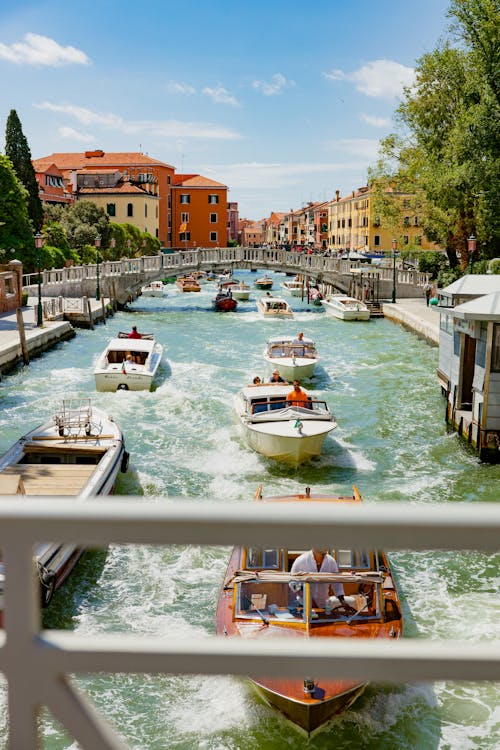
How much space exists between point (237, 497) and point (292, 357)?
10.5 meters

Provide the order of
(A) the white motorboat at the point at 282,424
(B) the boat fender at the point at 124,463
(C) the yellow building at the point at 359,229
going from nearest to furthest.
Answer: (B) the boat fender at the point at 124,463, (A) the white motorboat at the point at 282,424, (C) the yellow building at the point at 359,229

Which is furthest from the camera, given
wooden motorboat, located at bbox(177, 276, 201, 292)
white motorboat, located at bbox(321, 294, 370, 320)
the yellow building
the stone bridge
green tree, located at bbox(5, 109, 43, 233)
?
the yellow building

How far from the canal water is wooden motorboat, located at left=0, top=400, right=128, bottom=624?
2.22 ft

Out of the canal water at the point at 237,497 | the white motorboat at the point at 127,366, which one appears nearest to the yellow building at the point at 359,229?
the canal water at the point at 237,497

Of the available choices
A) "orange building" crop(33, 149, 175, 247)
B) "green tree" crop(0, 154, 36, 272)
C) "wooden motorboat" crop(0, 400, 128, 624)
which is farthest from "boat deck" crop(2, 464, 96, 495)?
"orange building" crop(33, 149, 175, 247)

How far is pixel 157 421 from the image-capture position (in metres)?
17.2

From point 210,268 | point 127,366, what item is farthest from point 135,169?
point 127,366

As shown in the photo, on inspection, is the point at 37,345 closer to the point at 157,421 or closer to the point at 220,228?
the point at 157,421

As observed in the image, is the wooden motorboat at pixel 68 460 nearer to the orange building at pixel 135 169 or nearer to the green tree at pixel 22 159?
the green tree at pixel 22 159

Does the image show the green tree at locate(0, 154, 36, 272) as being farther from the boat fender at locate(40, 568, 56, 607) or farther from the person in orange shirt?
the boat fender at locate(40, 568, 56, 607)

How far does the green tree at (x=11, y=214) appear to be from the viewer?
36625 mm

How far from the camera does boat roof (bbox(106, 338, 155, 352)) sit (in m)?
21.4

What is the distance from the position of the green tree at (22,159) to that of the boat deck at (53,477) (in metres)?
41.5

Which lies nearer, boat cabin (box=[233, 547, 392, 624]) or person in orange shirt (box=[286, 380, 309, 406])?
boat cabin (box=[233, 547, 392, 624])
